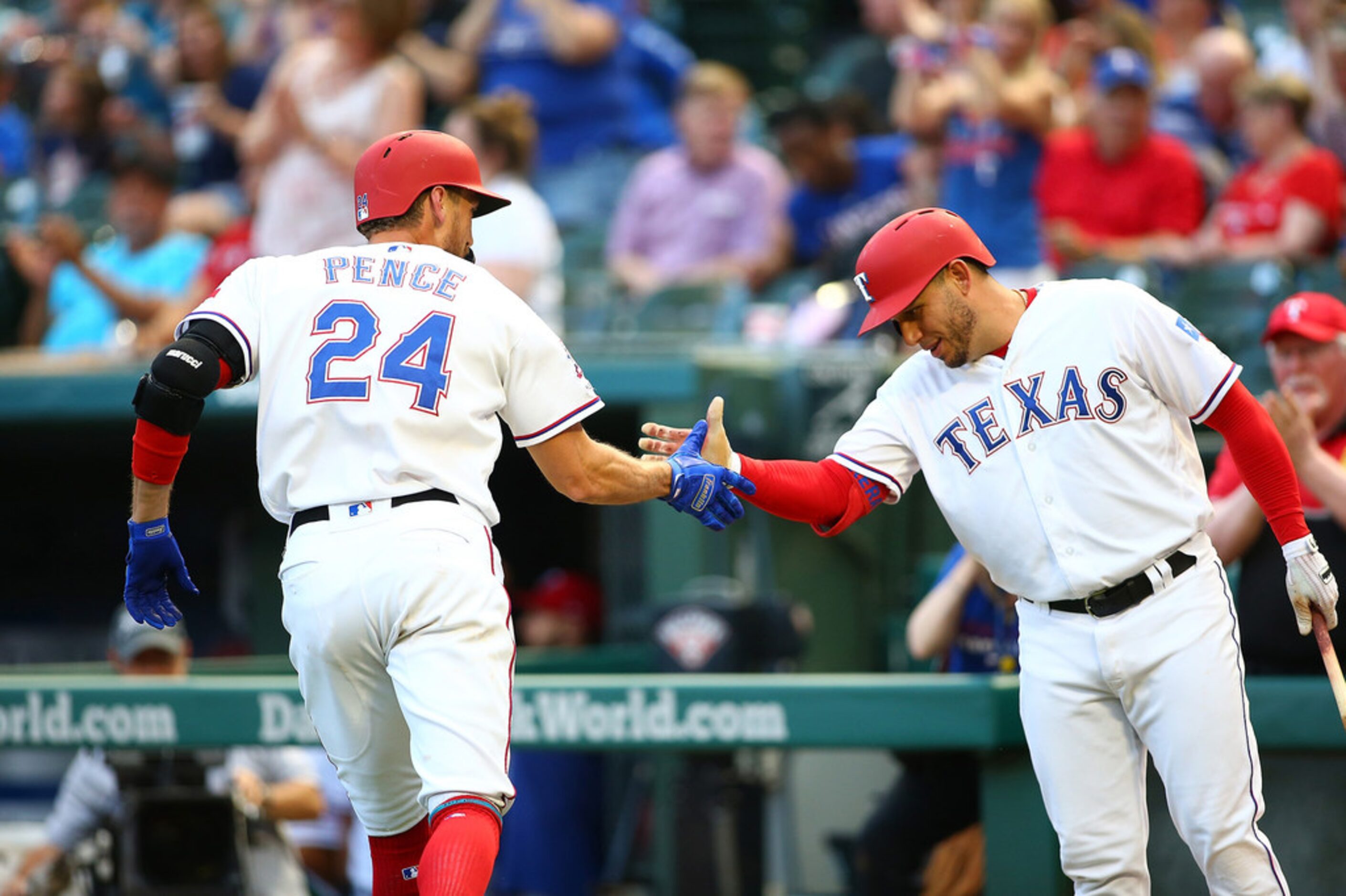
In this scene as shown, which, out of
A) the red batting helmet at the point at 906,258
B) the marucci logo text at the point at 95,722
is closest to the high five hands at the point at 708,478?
the red batting helmet at the point at 906,258

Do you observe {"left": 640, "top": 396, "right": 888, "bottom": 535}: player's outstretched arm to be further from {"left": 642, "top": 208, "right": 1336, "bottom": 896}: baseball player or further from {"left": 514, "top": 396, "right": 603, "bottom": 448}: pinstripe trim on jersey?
{"left": 514, "top": 396, "right": 603, "bottom": 448}: pinstripe trim on jersey

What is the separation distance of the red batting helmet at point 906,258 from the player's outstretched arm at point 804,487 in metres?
0.35

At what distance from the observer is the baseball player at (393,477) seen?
3.18m

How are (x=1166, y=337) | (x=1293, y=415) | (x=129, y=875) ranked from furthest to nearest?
1. (x=129, y=875)
2. (x=1293, y=415)
3. (x=1166, y=337)

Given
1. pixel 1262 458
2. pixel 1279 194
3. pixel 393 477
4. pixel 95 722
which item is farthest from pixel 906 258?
pixel 1279 194

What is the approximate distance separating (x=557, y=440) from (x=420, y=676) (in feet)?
1.99

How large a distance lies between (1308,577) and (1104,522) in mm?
476

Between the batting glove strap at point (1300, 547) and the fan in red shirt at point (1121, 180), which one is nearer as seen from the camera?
the batting glove strap at point (1300, 547)

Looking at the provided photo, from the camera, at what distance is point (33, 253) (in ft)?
27.5

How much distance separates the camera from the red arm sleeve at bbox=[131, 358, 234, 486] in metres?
3.28

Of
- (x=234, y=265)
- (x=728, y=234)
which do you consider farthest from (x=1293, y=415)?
(x=234, y=265)

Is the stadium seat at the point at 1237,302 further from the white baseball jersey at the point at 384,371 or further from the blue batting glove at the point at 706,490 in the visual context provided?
the white baseball jersey at the point at 384,371

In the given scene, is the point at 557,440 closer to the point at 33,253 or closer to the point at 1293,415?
the point at 1293,415

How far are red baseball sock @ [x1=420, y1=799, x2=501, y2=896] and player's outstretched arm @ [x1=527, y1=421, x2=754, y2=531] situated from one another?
73 centimetres
